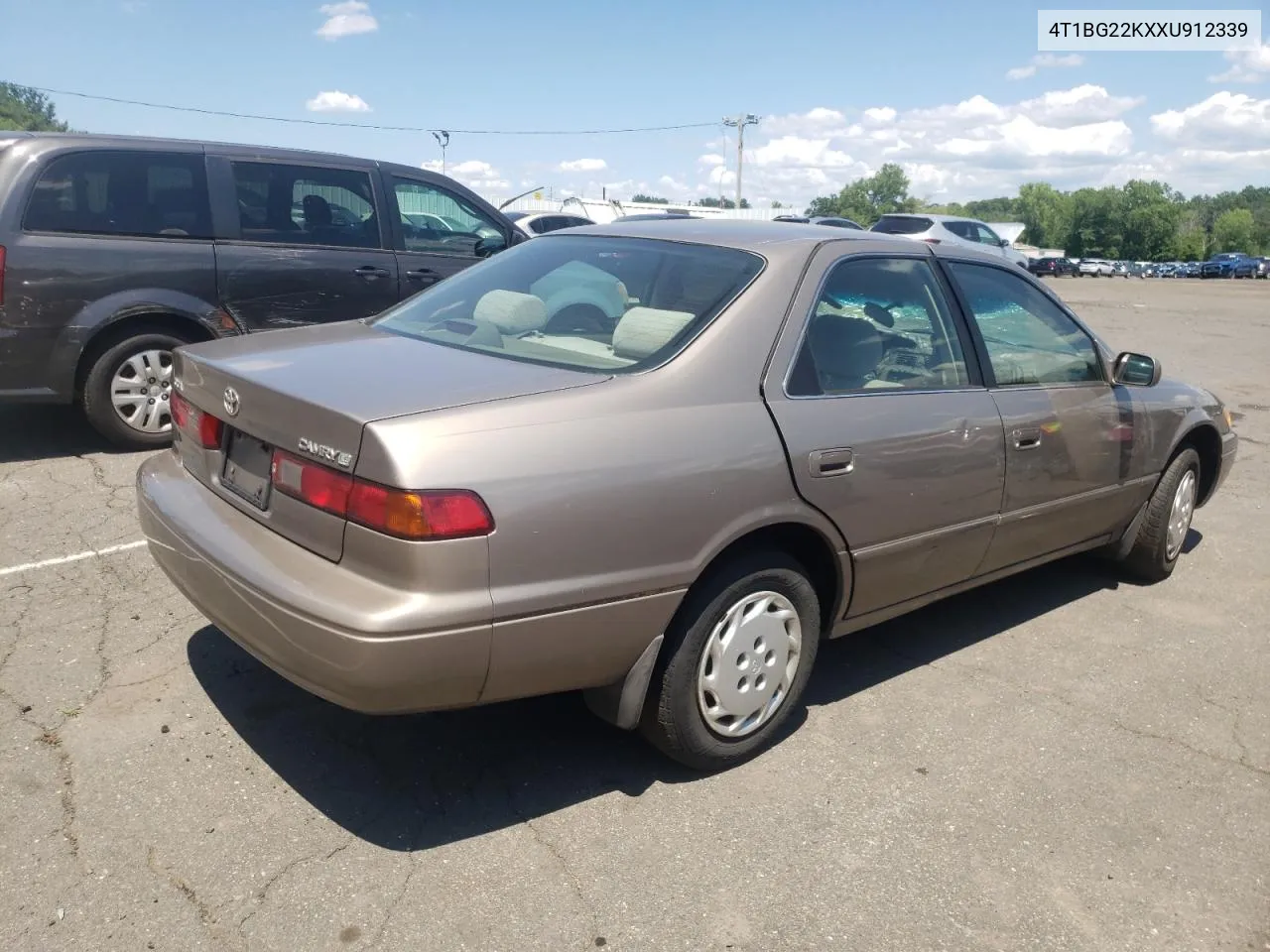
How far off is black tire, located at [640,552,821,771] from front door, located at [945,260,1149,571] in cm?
118

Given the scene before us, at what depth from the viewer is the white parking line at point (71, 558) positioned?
170 inches

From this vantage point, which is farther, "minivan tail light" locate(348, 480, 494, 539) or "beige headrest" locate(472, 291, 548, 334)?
"beige headrest" locate(472, 291, 548, 334)

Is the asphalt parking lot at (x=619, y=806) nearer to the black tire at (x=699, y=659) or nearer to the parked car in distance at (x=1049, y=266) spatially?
the black tire at (x=699, y=659)

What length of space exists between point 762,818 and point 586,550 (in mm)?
987

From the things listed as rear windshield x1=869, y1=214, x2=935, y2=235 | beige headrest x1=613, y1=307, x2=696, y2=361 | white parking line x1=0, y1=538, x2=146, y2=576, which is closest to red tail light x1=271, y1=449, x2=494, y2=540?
beige headrest x1=613, y1=307, x2=696, y2=361

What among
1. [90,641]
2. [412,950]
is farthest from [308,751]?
[90,641]

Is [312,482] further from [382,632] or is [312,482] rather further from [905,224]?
[905,224]

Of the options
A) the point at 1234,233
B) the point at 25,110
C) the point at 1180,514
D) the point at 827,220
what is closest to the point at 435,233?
the point at 1180,514

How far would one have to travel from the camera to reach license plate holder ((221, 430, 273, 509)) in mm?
2807

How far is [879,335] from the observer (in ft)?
11.6

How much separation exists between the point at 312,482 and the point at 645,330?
109cm

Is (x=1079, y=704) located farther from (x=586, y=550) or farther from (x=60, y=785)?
(x=60, y=785)

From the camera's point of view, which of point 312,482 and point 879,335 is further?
point 879,335

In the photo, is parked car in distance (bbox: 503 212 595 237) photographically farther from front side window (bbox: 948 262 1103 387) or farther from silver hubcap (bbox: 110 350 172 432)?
front side window (bbox: 948 262 1103 387)
